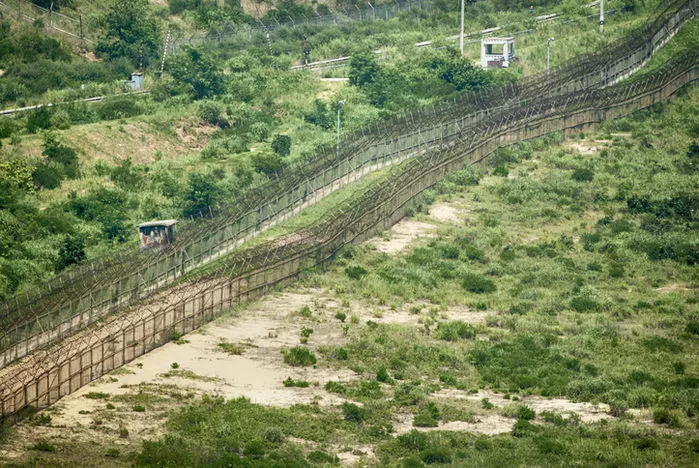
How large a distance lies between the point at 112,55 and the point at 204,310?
73738 millimetres

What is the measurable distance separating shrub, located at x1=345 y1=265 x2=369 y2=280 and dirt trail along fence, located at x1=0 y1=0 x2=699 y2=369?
27.5ft

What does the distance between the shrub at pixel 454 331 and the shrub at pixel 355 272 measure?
10.5 metres

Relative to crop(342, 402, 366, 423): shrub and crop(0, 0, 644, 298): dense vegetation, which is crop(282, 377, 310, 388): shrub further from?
crop(0, 0, 644, 298): dense vegetation

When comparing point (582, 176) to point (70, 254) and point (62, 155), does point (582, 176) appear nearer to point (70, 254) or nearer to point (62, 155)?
point (62, 155)

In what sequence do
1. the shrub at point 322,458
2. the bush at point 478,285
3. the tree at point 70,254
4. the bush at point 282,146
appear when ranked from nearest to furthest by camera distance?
the shrub at point 322,458 < the bush at point 478,285 < the tree at point 70,254 < the bush at point 282,146

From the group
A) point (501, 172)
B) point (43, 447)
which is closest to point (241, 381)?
point (43, 447)

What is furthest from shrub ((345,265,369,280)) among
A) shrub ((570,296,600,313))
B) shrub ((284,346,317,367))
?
shrub ((284,346,317,367))

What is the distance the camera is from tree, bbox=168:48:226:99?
148 m

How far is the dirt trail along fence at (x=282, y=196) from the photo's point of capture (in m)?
89.6

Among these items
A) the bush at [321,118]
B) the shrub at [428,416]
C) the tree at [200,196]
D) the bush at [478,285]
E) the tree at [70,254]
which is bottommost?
the shrub at [428,416]

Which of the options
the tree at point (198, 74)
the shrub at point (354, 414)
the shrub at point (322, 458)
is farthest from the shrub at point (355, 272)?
the tree at point (198, 74)

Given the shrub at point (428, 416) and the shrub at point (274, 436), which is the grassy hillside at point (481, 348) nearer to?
the shrub at point (428, 416)

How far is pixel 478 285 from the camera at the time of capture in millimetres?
101062

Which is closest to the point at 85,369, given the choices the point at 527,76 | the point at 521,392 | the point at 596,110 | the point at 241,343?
the point at 241,343
